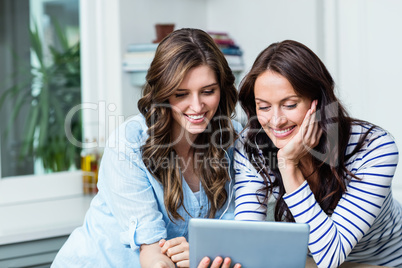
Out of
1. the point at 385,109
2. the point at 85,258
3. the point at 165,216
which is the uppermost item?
the point at 385,109

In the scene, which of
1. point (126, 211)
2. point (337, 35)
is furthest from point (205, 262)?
point (337, 35)

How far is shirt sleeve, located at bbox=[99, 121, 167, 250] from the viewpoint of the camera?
149cm

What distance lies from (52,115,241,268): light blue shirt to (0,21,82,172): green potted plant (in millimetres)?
1052

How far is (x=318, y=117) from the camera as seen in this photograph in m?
1.54

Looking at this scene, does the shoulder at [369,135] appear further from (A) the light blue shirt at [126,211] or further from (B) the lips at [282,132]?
(A) the light blue shirt at [126,211]

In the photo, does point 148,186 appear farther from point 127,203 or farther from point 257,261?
point 257,261

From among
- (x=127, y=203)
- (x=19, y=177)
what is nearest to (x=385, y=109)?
(x=127, y=203)

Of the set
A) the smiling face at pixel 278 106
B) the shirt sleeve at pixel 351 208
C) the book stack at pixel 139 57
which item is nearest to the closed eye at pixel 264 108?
the smiling face at pixel 278 106

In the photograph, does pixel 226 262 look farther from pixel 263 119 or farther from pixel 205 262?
pixel 263 119

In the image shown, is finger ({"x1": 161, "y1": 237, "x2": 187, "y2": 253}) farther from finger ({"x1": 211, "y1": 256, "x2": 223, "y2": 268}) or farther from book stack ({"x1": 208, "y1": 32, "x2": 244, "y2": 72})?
book stack ({"x1": 208, "y1": 32, "x2": 244, "y2": 72})

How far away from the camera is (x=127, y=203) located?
4.96ft

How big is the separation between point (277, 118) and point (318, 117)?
142 millimetres

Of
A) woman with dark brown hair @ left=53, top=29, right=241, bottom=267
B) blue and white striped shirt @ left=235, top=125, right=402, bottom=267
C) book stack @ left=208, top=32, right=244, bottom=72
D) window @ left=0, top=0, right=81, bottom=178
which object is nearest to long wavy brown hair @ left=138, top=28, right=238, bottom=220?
woman with dark brown hair @ left=53, top=29, right=241, bottom=267

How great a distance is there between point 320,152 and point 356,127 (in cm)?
14
